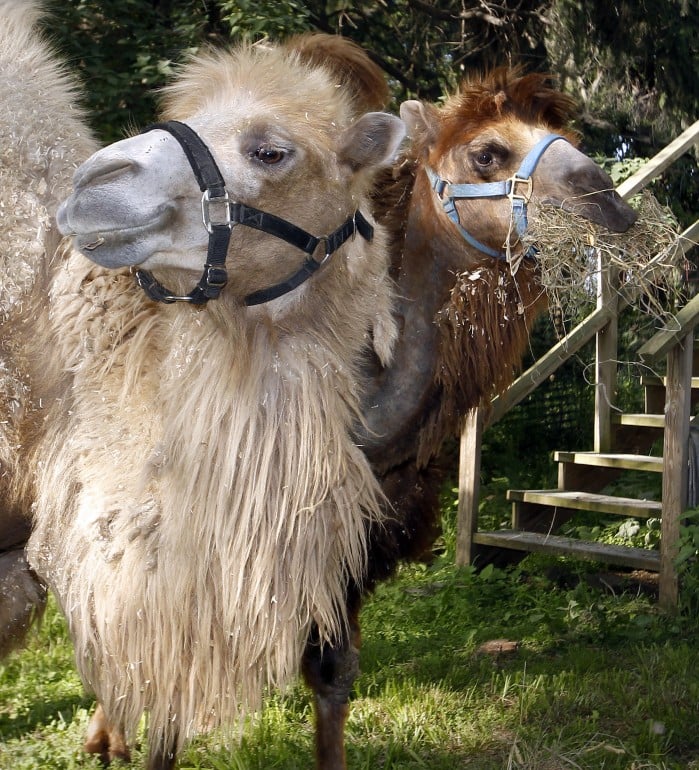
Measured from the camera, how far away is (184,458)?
9.53ft

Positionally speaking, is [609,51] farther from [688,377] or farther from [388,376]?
[388,376]

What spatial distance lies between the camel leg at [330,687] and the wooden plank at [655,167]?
3186mm

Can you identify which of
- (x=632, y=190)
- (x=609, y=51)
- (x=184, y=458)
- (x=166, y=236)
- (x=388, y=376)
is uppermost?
(x=609, y=51)

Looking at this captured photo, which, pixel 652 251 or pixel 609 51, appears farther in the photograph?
pixel 609 51

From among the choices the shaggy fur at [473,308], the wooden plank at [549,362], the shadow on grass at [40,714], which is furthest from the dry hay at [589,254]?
the shadow on grass at [40,714]

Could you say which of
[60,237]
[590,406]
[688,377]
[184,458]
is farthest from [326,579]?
[590,406]

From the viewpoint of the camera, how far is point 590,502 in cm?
607

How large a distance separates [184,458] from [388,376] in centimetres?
126

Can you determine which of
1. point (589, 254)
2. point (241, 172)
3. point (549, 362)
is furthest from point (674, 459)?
point (241, 172)

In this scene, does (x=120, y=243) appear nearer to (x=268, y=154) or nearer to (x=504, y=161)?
(x=268, y=154)

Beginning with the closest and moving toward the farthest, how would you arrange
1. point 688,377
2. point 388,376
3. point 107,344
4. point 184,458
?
1. point 184,458
2. point 107,344
3. point 388,376
4. point 688,377

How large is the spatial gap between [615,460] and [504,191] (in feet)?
8.36

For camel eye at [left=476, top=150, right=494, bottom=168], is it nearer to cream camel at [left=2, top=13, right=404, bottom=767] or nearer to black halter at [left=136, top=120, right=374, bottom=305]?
cream camel at [left=2, top=13, right=404, bottom=767]

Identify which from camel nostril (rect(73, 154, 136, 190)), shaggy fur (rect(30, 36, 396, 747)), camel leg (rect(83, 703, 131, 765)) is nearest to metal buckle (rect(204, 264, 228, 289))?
shaggy fur (rect(30, 36, 396, 747))
